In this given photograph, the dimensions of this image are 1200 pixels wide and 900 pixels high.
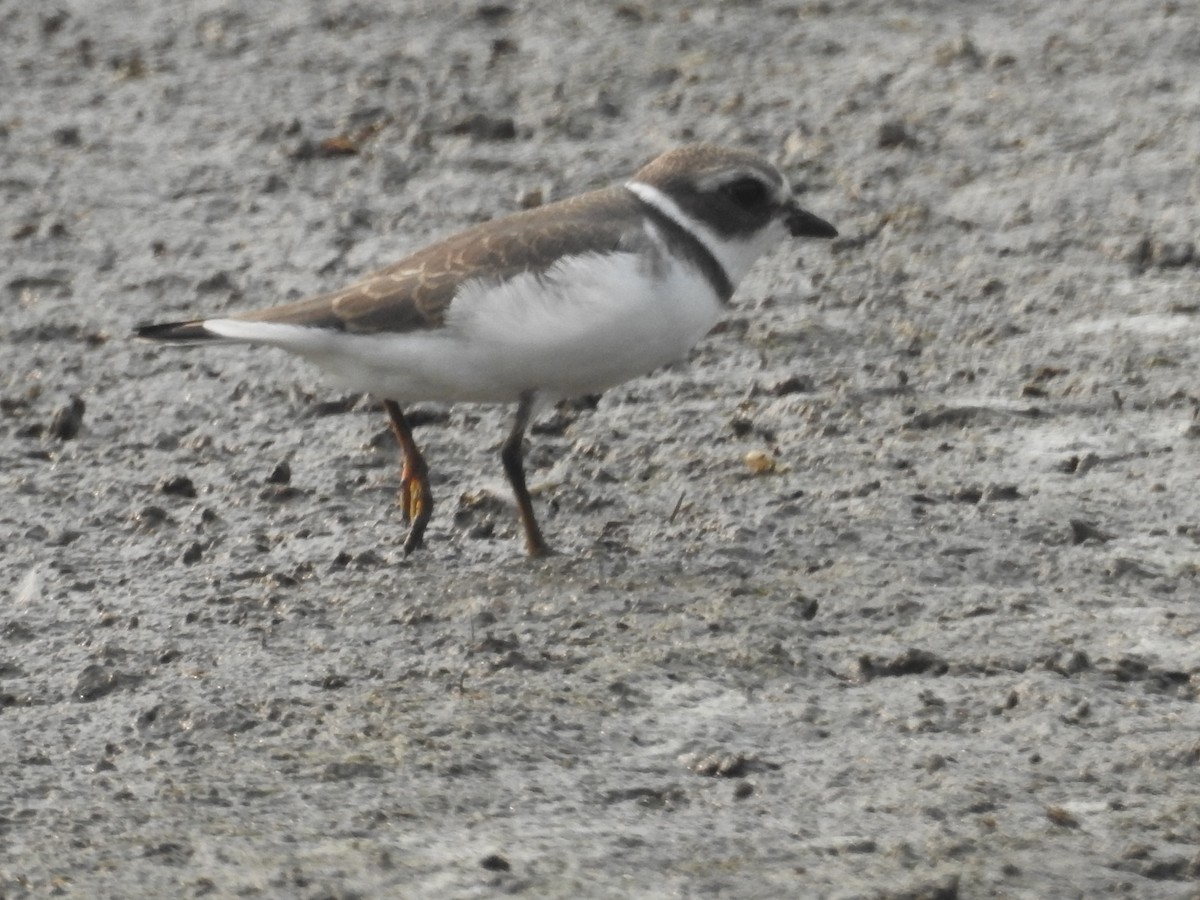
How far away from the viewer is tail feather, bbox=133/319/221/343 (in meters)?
6.29

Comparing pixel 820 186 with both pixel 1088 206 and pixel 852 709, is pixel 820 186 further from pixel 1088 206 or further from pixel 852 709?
pixel 852 709

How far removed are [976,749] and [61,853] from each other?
6.87ft

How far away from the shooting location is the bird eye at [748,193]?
6816 mm

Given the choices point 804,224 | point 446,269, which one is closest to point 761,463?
point 804,224

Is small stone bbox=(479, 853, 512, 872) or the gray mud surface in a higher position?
the gray mud surface

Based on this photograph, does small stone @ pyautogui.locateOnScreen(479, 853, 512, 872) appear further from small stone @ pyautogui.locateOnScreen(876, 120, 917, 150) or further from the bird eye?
small stone @ pyautogui.locateOnScreen(876, 120, 917, 150)

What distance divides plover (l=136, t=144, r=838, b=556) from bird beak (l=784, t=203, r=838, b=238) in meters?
0.51

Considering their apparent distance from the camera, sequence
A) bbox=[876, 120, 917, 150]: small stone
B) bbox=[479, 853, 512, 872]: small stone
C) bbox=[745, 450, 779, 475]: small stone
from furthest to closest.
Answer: bbox=[876, 120, 917, 150]: small stone, bbox=[745, 450, 779, 475]: small stone, bbox=[479, 853, 512, 872]: small stone

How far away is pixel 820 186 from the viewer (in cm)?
952

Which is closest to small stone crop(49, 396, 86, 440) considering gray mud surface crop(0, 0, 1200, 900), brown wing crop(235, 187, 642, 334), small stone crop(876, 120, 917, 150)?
gray mud surface crop(0, 0, 1200, 900)

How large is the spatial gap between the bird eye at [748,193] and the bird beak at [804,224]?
6.1 inches

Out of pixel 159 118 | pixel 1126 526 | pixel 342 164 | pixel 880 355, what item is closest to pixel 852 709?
pixel 1126 526

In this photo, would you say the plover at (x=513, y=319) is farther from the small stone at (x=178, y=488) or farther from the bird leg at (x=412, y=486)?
the small stone at (x=178, y=488)

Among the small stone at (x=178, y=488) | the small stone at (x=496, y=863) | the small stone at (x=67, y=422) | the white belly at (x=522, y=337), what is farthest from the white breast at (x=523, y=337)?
the small stone at (x=496, y=863)
